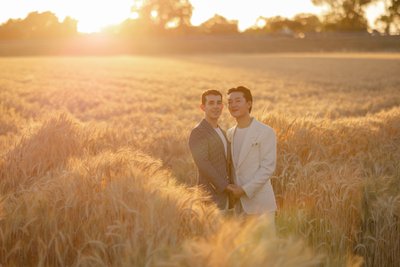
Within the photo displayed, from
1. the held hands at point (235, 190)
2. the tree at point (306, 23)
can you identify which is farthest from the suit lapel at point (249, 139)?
the tree at point (306, 23)

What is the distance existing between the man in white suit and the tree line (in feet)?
267

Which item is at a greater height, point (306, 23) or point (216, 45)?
point (306, 23)

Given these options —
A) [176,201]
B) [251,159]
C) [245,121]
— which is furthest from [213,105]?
[176,201]

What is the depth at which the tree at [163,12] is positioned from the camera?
94.6 metres

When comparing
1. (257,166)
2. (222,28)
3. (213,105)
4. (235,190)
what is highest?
(222,28)

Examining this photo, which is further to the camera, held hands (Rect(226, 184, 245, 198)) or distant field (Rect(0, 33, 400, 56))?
distant field (Rect(0, 33, 400, 56))

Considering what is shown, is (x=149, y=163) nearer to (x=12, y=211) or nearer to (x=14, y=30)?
(x=12, y=211)

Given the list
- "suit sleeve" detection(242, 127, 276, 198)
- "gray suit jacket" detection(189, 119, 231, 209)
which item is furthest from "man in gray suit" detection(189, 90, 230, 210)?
"suit sleeve" detection(242, 127, 276, 198)

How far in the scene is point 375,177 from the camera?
5.45 meters

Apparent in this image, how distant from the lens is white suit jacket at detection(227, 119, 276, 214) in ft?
A: 13.3

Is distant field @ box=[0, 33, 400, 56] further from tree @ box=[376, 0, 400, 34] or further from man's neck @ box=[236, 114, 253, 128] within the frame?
man's neck @ box=[236, 114, 253, 128]

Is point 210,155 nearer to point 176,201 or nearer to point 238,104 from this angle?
point 238,104

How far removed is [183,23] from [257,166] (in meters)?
95.1

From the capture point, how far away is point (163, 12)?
9438cm
